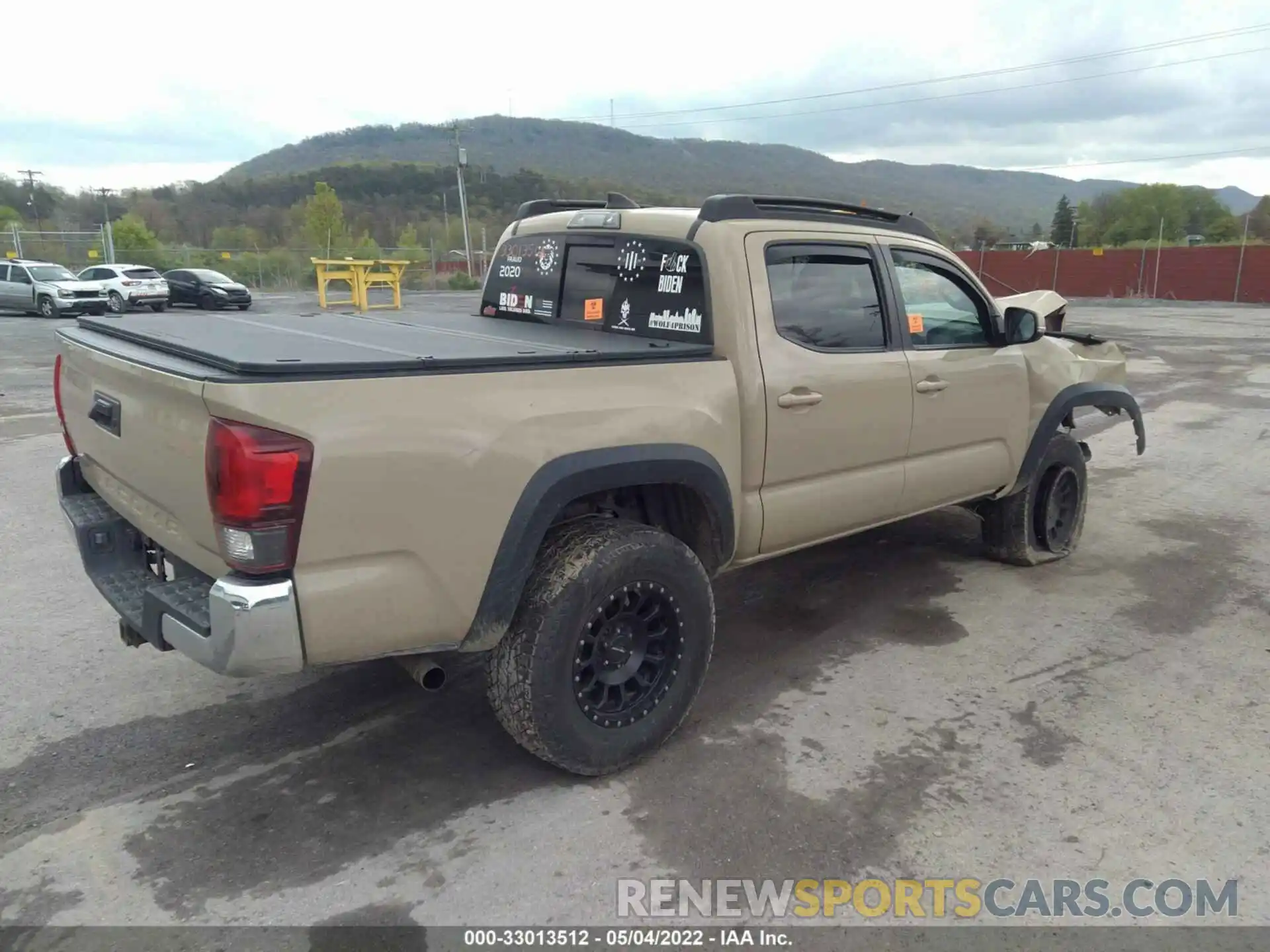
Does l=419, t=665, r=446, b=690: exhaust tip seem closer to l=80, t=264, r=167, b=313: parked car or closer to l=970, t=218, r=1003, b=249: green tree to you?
l=80, t=264, r=167, b=313: parked car

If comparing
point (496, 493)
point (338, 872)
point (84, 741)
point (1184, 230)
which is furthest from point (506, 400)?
point (1184, 230)

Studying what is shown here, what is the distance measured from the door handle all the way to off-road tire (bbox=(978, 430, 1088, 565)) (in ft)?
6.90

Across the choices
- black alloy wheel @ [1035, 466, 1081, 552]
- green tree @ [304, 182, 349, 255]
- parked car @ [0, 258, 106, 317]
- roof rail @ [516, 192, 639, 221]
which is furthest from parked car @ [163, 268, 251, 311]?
black alloy wheel @ [1035, 466, 1081, 552]

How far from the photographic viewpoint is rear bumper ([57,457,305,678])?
244 cm

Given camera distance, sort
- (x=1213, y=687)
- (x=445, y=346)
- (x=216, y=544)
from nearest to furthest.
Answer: (x=216, y=544) → (x=445, y=346) → (x=1213, y=687)

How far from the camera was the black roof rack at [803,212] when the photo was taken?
3.65 meters

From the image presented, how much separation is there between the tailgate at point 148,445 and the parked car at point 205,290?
1053 inches

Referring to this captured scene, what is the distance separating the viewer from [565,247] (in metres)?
4.34

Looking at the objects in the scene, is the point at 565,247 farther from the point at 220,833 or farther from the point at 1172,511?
the point at 1172,511

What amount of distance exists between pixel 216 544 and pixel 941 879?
233 cm

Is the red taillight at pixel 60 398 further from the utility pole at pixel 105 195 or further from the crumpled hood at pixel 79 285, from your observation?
the utility pole at pixel 105 195

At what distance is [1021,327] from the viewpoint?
186 inches

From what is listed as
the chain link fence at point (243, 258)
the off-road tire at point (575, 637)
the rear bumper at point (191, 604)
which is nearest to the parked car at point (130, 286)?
the chain link fence at point (243, 258)

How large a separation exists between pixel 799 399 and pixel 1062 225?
9282cm
